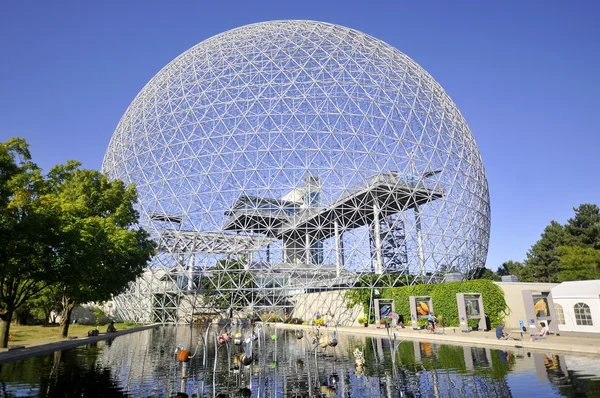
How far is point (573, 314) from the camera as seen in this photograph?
60.9 feet

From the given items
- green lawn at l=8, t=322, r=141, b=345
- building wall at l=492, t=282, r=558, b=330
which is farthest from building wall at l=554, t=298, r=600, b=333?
green lawn at l=8, t=322, r=141, b=345

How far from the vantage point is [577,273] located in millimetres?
36375

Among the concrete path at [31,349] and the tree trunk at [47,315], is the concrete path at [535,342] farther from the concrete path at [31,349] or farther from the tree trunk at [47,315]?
the tree trunk at [47,315]

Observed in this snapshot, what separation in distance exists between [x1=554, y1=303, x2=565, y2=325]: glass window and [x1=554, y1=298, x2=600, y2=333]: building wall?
141mm

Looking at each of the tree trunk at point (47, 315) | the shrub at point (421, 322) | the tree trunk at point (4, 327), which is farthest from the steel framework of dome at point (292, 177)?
the tree trunk at point (4, 327)

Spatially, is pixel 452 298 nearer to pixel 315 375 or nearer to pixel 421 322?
pixel 421 322

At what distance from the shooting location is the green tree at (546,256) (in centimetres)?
4328

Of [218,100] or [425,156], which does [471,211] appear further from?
[218,100]

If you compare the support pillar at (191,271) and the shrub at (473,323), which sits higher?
the support pillar at (191,271)

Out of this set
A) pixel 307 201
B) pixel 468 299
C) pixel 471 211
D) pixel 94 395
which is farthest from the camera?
pixel 471 211

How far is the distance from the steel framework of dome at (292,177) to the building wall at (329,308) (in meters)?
1.12

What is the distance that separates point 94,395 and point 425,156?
32825 mm

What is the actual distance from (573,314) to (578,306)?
1.49 feet

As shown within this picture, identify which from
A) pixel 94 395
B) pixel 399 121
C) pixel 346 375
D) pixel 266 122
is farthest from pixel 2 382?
pixel 399 121
